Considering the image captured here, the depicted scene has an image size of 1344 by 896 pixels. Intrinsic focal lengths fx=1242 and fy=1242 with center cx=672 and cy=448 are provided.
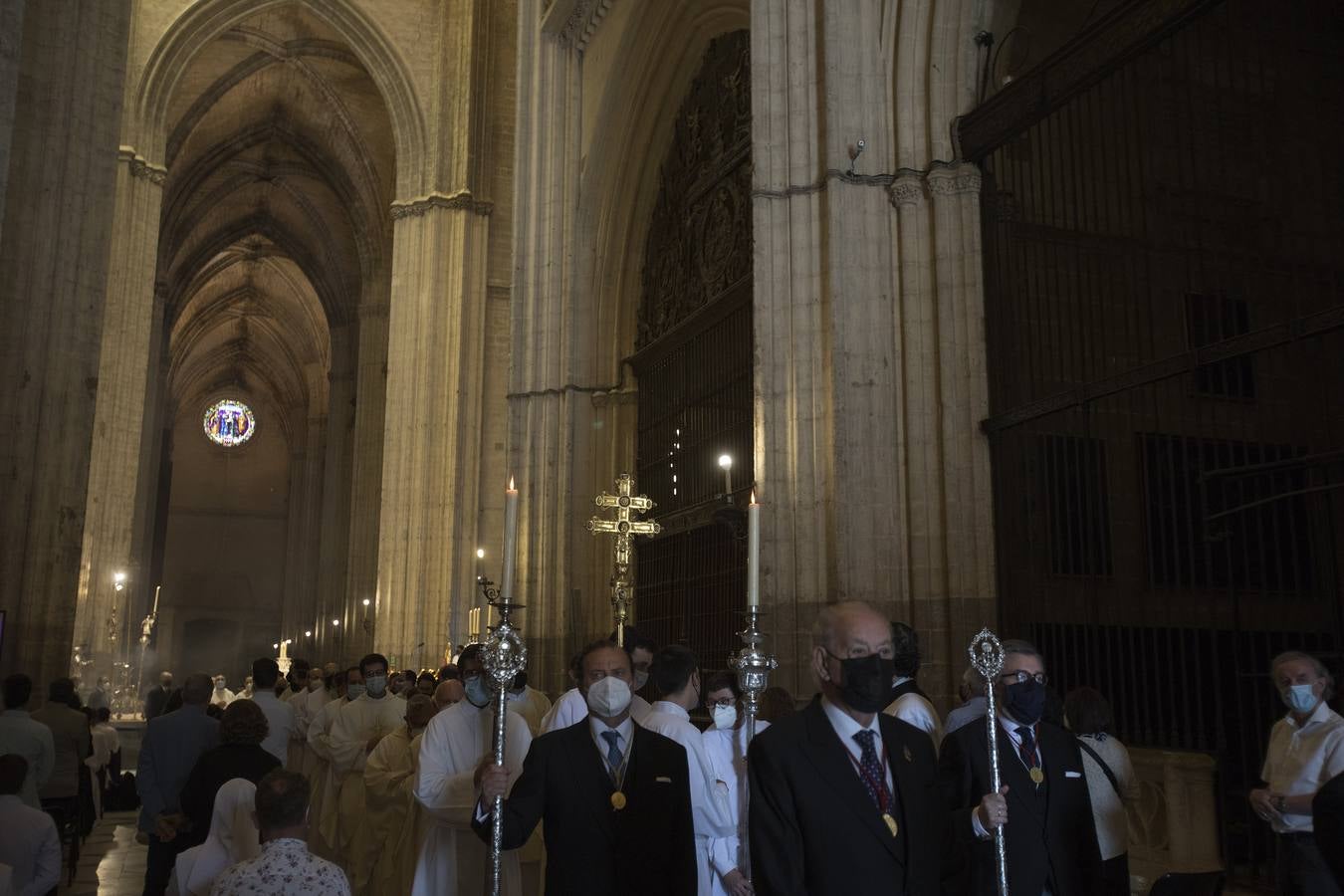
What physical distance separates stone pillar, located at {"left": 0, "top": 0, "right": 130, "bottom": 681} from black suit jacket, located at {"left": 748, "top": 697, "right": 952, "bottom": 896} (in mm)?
8979

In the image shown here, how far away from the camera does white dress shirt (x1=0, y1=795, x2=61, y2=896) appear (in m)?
4.80

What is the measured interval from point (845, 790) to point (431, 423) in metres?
19.8

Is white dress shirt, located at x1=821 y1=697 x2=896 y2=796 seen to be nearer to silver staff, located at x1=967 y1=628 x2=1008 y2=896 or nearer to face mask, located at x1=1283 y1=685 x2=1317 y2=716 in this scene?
silver staff, located at x1=967 y1=628 x2=1008 y2=896

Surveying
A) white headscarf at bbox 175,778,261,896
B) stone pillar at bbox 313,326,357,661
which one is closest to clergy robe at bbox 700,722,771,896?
white headscarf at bbox 175,778,261,896

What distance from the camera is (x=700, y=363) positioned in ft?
51.8

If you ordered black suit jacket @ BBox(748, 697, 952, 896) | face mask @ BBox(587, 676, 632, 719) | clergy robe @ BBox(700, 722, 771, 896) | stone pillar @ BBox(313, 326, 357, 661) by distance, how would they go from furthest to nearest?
stone pillar @ BBox(313, 326, 357, 661) < clergy robe @ BBox(700, 722, 771, 896) < face mask @ BBox(587, 676, 632, 719) < black suit jacket @ BBox(748, 697, 952, 896)

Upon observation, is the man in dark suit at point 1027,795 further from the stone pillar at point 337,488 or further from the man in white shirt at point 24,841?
the stone pillar at point 337,488

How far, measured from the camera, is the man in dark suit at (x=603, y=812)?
3865 millimetres

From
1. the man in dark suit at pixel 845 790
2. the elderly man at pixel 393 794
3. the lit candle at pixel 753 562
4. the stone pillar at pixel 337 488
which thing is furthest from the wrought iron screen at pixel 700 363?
the stone pillar at pixel 337 488

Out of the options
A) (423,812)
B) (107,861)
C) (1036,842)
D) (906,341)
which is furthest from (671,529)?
(1036,842)

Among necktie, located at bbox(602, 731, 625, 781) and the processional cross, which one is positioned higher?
the processional cross

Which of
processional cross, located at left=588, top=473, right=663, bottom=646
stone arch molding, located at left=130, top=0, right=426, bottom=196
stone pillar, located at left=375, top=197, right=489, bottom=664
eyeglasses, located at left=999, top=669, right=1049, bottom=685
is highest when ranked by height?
stone arch molding, located at left=130, top=0, right=426, bottom=196

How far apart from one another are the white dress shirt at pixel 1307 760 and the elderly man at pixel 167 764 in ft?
15.5

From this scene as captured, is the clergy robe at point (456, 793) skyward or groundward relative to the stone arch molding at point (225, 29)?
groundward
